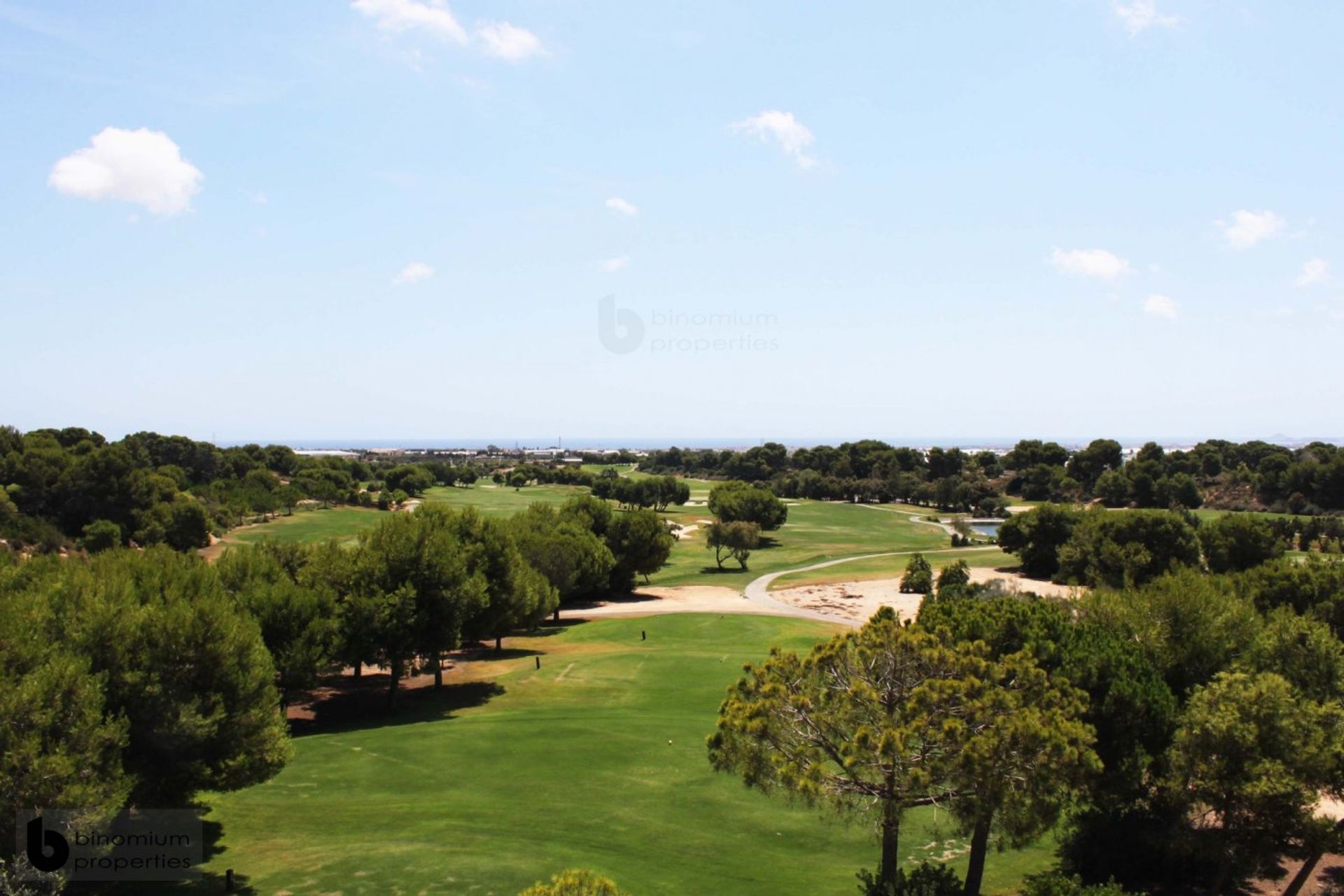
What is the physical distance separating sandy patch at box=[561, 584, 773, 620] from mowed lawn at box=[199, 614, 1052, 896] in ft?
107

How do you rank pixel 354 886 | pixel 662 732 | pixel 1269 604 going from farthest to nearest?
pixel 1269 604, pixel 662 732, pixel 354 886

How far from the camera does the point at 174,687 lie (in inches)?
847

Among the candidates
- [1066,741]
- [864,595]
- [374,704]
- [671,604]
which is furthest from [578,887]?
[864,595]

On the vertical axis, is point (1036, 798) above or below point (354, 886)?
above

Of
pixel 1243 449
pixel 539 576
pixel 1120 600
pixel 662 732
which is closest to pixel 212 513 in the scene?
pixel 539 576

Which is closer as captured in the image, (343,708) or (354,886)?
(354,886)

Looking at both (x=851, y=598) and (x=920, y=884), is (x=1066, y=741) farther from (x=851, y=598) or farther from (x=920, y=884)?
(x=851, y=598)

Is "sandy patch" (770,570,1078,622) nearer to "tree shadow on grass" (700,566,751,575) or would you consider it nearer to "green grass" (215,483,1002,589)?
"green grass" (215,483,1002,589)

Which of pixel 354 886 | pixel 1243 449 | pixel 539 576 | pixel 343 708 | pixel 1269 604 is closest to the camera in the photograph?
pixel 354 886

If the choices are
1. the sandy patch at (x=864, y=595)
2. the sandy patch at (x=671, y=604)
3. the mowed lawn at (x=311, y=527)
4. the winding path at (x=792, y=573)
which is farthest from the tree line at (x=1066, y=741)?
the mowed lawn at (x=311, y=527)

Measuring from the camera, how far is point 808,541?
5172 inches

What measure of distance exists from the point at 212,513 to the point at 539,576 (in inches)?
3205

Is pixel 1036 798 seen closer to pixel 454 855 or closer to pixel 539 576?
pixel 454 855

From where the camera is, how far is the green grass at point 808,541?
10262cm
